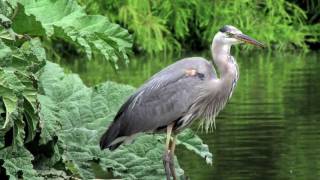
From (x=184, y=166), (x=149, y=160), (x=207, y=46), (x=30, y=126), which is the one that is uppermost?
(x=30, y=126)

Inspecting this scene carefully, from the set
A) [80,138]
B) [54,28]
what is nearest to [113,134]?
[80,138]

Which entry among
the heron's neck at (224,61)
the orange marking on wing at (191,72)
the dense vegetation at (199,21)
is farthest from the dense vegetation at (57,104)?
the dense vegetation at (199,21)

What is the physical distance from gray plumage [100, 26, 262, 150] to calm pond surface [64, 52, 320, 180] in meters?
1.04

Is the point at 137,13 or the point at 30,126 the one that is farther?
the point at 137,13

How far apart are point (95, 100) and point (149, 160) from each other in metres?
0.54

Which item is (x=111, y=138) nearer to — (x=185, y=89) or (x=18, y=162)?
(x=185, y=89)

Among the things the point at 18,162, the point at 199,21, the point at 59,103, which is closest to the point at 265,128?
the point at 59,103

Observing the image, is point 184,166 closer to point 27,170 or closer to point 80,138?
point 80,138

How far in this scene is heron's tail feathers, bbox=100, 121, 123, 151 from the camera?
7.31m

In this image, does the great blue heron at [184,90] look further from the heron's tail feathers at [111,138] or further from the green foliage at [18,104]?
the green foliage at [18,104]

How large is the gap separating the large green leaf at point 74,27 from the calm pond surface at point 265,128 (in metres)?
2.15

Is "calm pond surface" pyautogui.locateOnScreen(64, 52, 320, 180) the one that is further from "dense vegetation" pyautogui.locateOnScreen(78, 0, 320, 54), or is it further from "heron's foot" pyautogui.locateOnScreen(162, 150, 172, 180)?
"dense vegetation" pyautogui.locateOnScreen(78, 0, 320, 54)

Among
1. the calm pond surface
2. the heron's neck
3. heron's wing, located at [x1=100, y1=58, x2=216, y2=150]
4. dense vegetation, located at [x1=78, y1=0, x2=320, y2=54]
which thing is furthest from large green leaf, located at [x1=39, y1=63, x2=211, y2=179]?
dense vegetation, located at [x1=78, y1=0, x2=320, y2=54]

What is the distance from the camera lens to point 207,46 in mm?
31266
